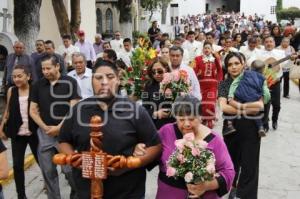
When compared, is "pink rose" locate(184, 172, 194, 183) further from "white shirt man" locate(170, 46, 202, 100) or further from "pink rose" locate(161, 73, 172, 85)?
"white shirt man" locate(170, 46, 202, 100)

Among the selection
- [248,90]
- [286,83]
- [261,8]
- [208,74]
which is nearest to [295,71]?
[286,83]

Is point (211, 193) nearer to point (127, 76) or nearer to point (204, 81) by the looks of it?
point (127, 76)

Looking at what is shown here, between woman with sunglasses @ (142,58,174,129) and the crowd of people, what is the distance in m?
0.01

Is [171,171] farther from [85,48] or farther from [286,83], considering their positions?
[286,83]

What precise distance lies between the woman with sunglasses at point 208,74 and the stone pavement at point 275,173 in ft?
3.18

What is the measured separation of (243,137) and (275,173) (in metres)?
2.28

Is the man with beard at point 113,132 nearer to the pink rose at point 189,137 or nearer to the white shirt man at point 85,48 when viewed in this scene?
the pink rose at point 189,137

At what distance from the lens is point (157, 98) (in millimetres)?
6676

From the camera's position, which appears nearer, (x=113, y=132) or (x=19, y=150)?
(x=113, y=132)

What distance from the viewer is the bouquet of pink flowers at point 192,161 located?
3498 millimetres

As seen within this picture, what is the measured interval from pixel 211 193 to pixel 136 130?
0.72 m

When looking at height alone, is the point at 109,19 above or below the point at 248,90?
above

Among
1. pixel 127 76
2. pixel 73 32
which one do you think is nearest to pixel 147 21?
pixel 73 32

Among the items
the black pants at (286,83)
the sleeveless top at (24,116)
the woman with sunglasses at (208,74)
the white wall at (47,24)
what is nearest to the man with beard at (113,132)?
the sleeveless top at (24,116)
